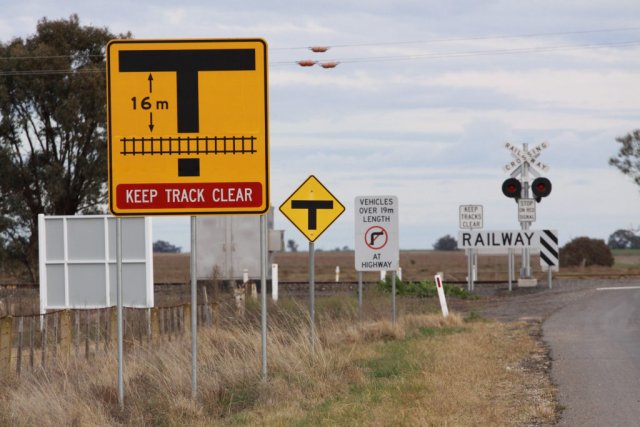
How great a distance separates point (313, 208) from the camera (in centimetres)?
1747

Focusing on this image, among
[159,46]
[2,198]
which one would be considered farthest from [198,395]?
[2,198]

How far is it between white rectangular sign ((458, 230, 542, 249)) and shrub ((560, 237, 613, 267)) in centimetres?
2870

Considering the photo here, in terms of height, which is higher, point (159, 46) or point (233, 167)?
point (159, 46)

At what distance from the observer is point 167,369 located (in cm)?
1259

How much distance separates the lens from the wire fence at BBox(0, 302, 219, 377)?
14.9 metres

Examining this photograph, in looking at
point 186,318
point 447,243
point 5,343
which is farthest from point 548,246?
point 447,243

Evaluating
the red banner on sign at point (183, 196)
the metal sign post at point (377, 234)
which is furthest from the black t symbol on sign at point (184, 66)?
the metal sign post at point (377, 234)

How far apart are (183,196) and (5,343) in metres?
4.74

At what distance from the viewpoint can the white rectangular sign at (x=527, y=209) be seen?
33.8 m

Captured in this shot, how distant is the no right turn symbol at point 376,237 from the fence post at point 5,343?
7.42 meters

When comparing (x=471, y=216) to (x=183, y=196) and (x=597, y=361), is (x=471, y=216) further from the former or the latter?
(x=183, y=196)

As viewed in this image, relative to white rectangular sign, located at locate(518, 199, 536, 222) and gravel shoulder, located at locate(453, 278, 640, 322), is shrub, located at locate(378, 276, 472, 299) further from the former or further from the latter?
white rectangular sign, located at locate(518, 199, 536, 222)

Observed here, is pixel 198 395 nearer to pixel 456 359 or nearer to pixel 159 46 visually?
pixel 159 46

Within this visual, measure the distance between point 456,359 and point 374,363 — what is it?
1.17 m
